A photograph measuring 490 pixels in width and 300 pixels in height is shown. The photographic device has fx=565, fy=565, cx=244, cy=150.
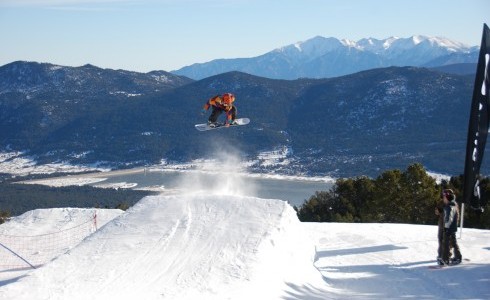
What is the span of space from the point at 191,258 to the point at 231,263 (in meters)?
0.96

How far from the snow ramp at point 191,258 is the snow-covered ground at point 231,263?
0.02 meters

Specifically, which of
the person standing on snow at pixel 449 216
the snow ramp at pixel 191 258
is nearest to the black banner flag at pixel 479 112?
the person standing on snow at pixel 449 216

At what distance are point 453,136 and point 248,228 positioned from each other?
183 meters

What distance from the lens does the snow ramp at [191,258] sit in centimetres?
1069

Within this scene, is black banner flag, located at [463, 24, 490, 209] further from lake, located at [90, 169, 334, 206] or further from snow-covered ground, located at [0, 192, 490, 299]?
lake, located at [90, 169, 334, 206]

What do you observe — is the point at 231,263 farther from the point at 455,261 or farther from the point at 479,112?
the point at 479,112

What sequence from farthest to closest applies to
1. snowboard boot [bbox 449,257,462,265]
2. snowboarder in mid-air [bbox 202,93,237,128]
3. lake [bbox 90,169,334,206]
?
lake [bbox 90,169,334,206] < snowboarder in mid-air [bbox 202,93,237,128] < snowboard boot [bbox 449,257,462,265]

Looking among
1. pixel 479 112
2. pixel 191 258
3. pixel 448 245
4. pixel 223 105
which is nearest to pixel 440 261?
pixel 448 245

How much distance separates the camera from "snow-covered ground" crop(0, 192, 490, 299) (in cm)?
1086

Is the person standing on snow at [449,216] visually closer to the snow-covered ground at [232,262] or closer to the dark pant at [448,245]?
the dark pant at [448,245]

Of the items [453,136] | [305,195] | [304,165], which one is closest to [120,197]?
[305,195]

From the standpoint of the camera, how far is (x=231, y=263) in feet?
38.8

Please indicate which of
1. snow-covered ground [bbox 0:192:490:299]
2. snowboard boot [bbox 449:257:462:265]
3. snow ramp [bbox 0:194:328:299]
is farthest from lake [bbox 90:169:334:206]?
snowboard boot [bbox 449:257:462:265]

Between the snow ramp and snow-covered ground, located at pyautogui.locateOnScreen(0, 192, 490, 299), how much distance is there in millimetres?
21
